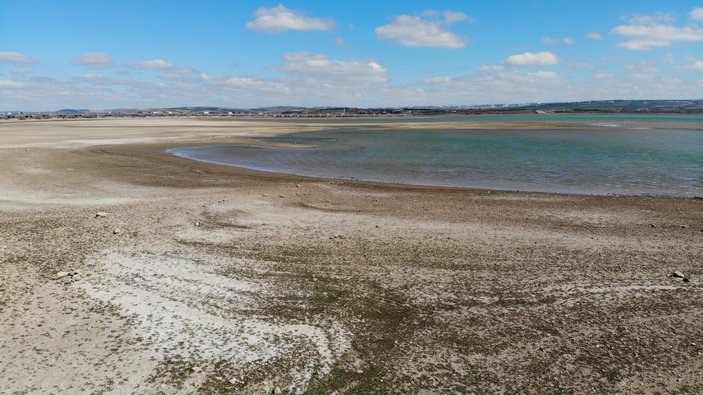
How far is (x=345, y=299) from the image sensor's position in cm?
899

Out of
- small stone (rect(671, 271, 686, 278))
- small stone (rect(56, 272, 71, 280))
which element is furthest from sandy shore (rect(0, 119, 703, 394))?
small stone (rect(671, 271, 686, 278))

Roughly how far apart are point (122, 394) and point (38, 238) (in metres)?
8.43

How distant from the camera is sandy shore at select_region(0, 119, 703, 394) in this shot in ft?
21.6

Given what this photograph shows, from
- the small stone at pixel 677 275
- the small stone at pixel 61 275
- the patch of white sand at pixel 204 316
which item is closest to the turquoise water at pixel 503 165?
the small stone at pixel 677 275

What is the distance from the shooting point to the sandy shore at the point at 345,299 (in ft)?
21.6

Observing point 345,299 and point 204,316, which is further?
point 345,299

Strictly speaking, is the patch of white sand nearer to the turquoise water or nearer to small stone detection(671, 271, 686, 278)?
small stone detection(671, 271, 686, 278)

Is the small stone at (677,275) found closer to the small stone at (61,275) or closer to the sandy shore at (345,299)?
the sandy shore at (345,299)

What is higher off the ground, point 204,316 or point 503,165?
point 503,165

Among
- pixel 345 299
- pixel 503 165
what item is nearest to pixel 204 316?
pixel 345 299

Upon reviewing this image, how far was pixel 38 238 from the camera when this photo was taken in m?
12.6

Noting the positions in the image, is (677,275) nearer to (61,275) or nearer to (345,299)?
(345,299)

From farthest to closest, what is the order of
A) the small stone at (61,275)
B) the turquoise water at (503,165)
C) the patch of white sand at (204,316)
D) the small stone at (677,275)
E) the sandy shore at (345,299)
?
1. the turquoise water at (503,165)
2. the small stone at (677,275)
3. the small stone at (61,275)
4. the patch of white sand at (204,316)
5. the sandy shore at (345,299)

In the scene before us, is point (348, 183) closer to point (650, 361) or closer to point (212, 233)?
point (212, 233)
